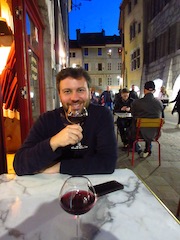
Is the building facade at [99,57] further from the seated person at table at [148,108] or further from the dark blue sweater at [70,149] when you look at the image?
the dark blue sweater at [70,149]

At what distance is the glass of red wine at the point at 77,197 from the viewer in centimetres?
81

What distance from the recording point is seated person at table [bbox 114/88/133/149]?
18.9 ft

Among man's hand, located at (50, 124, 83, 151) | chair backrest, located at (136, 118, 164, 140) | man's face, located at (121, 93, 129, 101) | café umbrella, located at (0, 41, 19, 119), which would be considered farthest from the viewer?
man's face, located at (121, 93, 129, 101)

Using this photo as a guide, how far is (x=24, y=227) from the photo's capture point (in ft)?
2.80

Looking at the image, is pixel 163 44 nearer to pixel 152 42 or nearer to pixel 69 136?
pixel 152 42

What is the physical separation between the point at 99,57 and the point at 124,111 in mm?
35517

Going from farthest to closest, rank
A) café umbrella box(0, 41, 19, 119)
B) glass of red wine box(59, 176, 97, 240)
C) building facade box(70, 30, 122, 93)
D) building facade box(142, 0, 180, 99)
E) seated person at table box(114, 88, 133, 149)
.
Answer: building facade box(70, 30, 122, 93), building facade box(142, 0, 180, 99), seated person at table box(114, 88, 133, 149), café umbrella box(0, 41, 19, 119), glass of red wine box(59, 176, 97, 240)

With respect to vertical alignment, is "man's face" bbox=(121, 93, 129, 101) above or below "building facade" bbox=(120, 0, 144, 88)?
below

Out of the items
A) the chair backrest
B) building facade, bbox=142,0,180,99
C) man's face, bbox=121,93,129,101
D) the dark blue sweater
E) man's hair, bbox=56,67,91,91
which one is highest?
building facade, bbox=142,0,180,99

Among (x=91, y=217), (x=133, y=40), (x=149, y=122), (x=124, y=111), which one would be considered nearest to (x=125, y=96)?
(x=124, y=111)

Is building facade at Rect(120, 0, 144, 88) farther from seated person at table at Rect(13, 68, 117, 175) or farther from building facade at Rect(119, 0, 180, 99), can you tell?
seated person at table at Rect(13, 68, 117, 175)

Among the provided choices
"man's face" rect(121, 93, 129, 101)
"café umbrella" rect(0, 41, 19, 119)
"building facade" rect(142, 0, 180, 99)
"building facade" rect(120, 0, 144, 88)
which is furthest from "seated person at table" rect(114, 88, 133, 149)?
"building facade" rect(120, 0, 144, 88)

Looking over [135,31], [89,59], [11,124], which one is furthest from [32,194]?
[89,59]

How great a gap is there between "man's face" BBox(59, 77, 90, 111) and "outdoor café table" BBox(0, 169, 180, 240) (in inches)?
36.4
